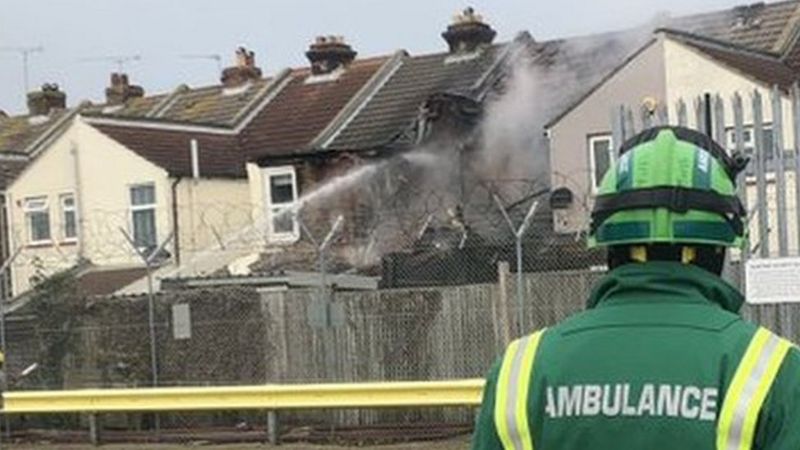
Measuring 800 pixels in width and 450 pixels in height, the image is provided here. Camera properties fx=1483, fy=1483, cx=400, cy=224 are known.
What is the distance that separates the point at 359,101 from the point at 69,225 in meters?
7.17

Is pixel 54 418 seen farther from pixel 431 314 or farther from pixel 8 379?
pixel 431 314

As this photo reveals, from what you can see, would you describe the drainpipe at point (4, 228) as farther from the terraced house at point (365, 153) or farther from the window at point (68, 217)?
the window at point (68, 217)

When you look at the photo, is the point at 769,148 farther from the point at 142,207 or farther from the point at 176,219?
the point at 142,207

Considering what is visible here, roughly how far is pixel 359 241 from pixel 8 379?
7.95m

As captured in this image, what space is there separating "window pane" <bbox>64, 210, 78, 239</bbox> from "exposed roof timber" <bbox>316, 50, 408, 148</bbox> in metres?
5.53

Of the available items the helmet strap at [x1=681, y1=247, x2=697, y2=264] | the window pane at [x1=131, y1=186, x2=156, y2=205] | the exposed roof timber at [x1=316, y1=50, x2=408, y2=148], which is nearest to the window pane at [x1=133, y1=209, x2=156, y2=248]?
the window pane at [x1=131, y1=186, x2=156, y2=205]

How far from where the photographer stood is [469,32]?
3434 cm

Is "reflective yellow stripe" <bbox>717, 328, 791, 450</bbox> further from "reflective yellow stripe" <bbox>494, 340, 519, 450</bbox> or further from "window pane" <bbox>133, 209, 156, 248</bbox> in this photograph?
"window pane" <bbox>133, 209, 156, 248</bbox>

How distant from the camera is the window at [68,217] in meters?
33.0

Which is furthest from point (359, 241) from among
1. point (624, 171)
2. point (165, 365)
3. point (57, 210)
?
point (624, 171)

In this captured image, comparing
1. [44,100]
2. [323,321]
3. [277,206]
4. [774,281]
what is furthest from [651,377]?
[44,100]

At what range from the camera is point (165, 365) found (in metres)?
18.5

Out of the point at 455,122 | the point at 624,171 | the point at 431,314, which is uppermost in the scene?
the point at 455,122

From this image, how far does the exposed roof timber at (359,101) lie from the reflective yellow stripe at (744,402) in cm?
2997
